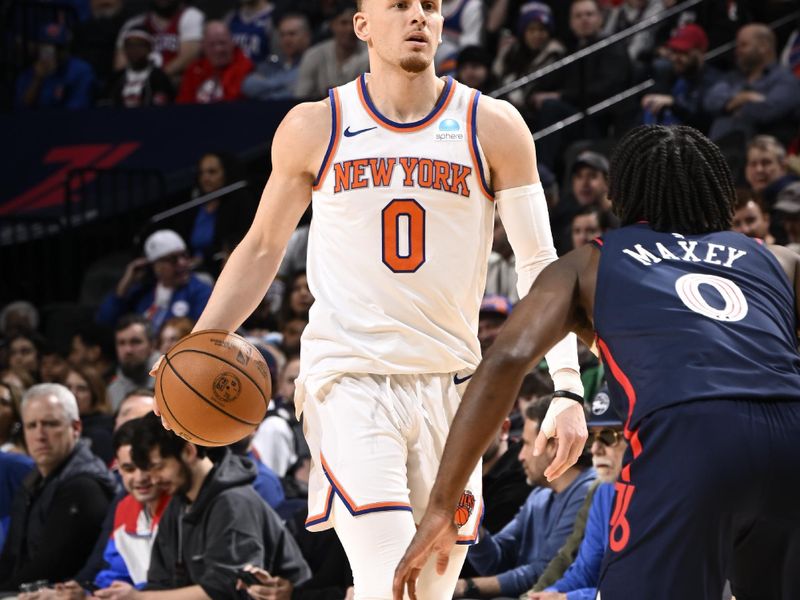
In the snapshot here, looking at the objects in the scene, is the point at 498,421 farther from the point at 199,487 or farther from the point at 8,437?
the point at 8,437

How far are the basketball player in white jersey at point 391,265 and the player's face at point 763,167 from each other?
5.24 m

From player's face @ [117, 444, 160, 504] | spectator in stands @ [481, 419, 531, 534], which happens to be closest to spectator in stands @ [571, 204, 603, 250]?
spectator in stands @ [481, 419, 531, 534]

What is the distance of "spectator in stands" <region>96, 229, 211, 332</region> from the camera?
36.8 feet

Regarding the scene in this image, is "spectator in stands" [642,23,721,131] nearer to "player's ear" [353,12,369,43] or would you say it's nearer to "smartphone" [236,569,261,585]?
"smartphone" [236,569,261,585]

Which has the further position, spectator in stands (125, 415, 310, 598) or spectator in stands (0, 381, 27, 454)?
spectator in stands (0, 381, 27, 454)

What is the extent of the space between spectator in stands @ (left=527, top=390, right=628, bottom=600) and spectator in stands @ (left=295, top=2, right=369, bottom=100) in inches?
276

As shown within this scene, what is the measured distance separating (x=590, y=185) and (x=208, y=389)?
6.07 meters

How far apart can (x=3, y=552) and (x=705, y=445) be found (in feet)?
20.0

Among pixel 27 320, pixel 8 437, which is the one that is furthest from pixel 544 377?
pixel 27 320

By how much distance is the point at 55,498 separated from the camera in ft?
26.1

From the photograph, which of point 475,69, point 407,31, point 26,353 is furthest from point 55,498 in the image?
point 475,69

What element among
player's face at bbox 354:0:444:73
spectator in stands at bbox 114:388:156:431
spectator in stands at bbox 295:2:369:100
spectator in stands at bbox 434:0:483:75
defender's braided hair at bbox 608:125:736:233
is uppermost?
spectator in stands at bbox 434:0:483:75

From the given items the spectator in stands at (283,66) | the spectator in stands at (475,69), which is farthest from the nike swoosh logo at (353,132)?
the spectator in stands at (283,66)

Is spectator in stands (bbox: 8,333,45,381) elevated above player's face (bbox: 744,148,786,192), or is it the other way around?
player's face (bbox: 744,148,786,192)
